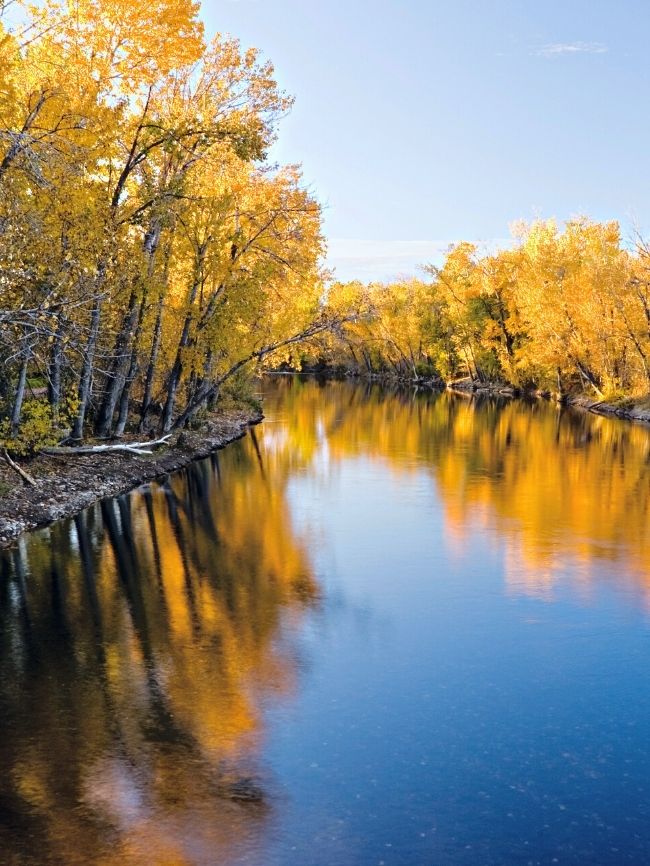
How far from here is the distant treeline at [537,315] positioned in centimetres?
6112

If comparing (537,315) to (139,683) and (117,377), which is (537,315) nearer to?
(117,377)

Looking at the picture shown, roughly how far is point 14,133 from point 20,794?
37.2ft

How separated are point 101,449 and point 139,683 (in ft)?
47.2

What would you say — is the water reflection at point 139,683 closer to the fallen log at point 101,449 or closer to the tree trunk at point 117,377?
the fallen log at point 101,449

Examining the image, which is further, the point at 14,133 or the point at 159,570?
the point at 159,570

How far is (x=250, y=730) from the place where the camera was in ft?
35.1

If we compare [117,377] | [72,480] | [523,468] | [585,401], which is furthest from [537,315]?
[72,480]

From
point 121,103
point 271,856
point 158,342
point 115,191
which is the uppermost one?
point 121,103

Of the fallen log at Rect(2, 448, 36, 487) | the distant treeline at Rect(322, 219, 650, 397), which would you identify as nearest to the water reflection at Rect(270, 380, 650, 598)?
the distant treeline at Rect(322, 219, 650, 397)

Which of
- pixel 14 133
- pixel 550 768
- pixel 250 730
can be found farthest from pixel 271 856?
pixel 14 133

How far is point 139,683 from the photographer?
39.5 ft

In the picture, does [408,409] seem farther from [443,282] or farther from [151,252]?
[151,252]

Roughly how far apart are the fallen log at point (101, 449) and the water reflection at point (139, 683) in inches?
142

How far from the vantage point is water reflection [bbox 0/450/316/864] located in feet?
28.2
